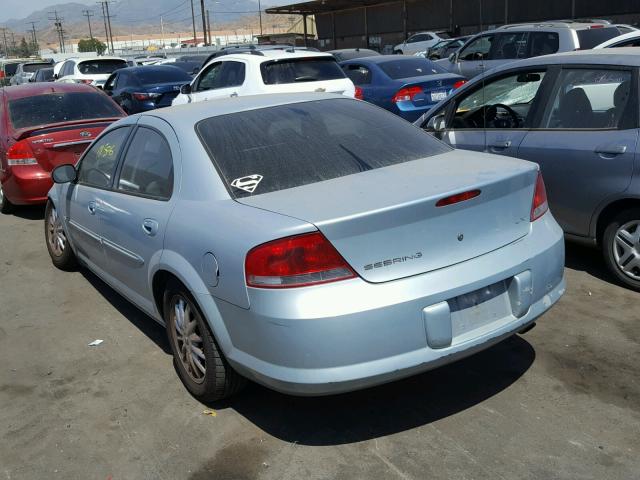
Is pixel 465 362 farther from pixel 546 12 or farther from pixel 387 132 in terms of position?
pixel 546 12

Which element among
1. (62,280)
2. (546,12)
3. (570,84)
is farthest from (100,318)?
(546,12)

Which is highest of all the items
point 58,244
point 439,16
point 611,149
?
point 439,16

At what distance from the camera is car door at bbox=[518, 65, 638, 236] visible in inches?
190

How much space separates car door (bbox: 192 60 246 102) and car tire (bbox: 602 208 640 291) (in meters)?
6.75

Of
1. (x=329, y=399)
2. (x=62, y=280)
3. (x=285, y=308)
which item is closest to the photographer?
(x=285, y=308)

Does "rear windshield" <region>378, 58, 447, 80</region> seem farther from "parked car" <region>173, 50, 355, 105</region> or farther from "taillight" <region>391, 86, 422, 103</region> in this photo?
"parked car" <region>173, 50, 355, 105</region>

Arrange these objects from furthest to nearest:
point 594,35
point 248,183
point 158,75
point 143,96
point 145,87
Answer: point 158,75
point 145,87
point 143,96
point 594,35
point 248,183

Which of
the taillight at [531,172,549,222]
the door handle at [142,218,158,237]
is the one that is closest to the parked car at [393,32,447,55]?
the taillight at [531,172,549,222]

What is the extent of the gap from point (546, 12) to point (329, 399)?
3611cm

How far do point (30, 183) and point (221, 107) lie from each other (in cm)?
453

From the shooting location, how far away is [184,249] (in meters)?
3.51

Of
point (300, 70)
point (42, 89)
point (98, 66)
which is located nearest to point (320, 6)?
point (98, 66)

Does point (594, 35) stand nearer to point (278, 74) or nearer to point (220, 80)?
point (278, 74)

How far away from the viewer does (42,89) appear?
891cm
